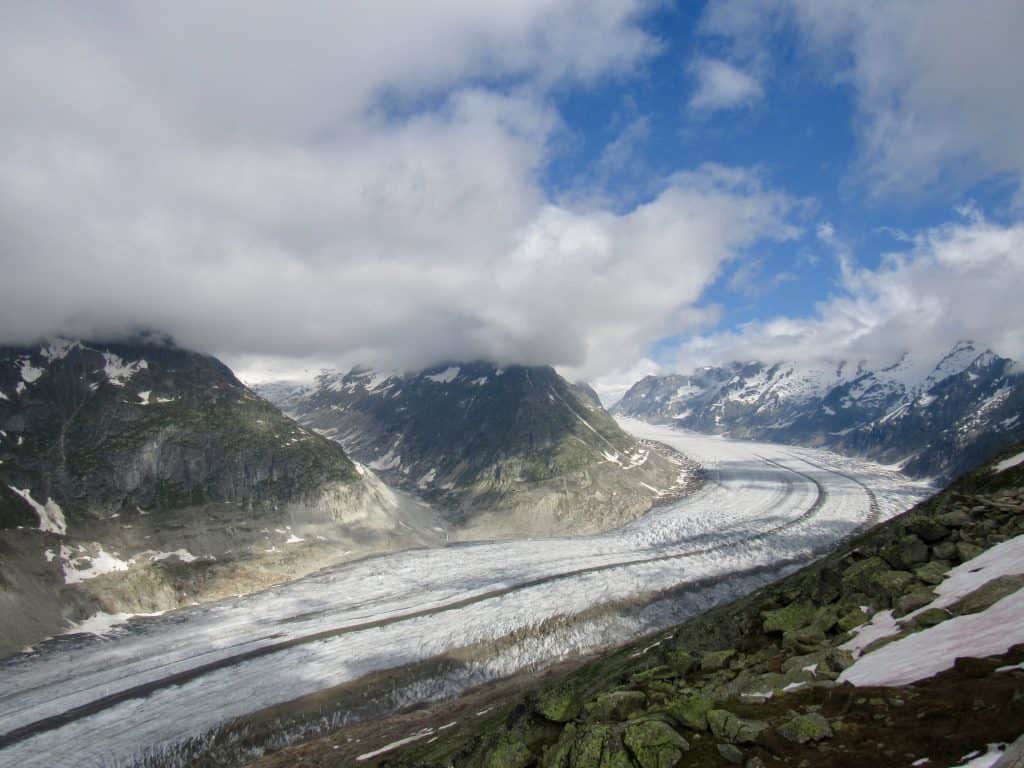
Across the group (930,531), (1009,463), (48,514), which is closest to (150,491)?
(48,514)

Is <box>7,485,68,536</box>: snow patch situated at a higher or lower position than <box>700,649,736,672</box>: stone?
Result: higher

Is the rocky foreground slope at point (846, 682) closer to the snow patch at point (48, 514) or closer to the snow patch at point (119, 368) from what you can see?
the snow patch at point (48, 514)

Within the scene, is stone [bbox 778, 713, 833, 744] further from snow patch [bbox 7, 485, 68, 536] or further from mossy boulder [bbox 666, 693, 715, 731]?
snow patch [bbox 7, 485, 68, 536]

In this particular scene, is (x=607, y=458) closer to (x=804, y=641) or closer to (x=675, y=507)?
(x=675, y=507)

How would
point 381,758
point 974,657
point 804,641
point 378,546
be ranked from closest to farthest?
point 974,657
point 804,641
point 381,758
point 378,546

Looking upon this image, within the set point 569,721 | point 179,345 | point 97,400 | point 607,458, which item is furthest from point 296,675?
point 607,458

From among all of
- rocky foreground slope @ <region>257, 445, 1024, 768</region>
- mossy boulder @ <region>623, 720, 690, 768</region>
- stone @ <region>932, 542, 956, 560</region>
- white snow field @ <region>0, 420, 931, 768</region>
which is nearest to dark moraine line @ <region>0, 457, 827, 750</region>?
white snow field @ <region>0, 420, 931, 768</region>
